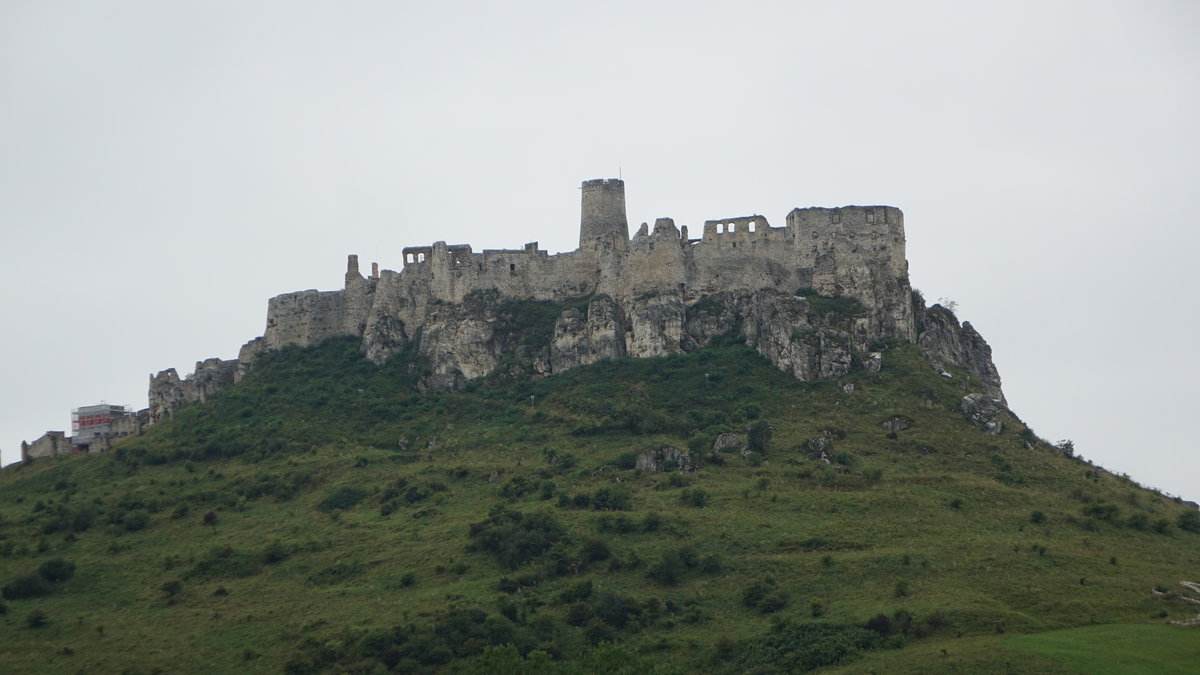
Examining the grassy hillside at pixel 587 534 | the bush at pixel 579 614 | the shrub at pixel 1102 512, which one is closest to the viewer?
the grassy hillside at pixel 587 534

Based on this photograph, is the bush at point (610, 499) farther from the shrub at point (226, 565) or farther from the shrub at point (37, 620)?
the shrub at point (37, 620)

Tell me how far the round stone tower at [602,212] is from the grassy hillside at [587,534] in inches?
336

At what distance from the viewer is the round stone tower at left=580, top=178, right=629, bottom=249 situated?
105875mm

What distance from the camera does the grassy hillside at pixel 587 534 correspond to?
75.1 meters

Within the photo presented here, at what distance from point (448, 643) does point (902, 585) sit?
742 inches

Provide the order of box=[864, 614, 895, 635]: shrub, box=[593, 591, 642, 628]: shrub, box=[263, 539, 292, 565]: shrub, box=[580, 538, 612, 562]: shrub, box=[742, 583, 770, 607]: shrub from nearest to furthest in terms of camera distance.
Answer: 1. box=[864, 614, 895, 635]: shrub
2. box=[593, 591, 642, 628]: shrub
3. box=[742, 583, 770, 607]: shrub
4. box=[580, 538, 612, 562]: shrub
5. box=[263, 539, 292, 565]: shrub

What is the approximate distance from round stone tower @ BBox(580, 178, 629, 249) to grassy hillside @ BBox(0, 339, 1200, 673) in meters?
8.55

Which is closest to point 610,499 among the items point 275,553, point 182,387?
point 275,553

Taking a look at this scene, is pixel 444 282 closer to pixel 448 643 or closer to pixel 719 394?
pixel 719 394

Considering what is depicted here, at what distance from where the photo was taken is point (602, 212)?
105938mm

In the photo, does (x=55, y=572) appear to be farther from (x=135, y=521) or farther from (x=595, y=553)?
(x=595, y=553)

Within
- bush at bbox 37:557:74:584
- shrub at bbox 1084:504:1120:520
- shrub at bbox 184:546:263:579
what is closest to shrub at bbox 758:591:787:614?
shrub at bbox 1084:504:1120:520

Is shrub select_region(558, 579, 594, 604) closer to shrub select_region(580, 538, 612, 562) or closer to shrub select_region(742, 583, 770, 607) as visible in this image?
shrub select_region(580, 538, 612, 562)

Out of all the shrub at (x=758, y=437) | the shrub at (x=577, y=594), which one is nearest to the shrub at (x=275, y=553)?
the shrub at (x=577, y=594)
